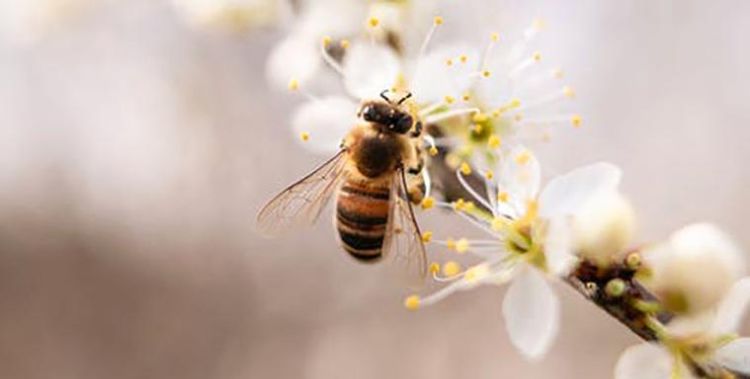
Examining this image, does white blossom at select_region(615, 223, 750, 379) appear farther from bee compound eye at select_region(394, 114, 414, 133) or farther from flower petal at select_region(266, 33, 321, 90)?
flower petal at select_region(266, 33, 321, 90)

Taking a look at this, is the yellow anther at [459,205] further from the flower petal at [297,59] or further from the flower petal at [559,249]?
the flower petal at [297,59]

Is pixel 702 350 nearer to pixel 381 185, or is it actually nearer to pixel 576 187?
pixel 576 187

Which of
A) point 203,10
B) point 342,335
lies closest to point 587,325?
point 342,335

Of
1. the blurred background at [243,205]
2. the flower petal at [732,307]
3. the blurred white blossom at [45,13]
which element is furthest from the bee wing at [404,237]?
the blurred background at [243,205]

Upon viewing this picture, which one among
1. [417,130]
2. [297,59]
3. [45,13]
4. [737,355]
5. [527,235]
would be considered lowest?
[737,355]

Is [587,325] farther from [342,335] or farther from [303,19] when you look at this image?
[303,19]

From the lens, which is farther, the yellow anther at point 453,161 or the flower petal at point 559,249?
the yellow anther at point 453,161

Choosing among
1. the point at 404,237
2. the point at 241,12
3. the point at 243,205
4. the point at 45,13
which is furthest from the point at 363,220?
the point at 243,205

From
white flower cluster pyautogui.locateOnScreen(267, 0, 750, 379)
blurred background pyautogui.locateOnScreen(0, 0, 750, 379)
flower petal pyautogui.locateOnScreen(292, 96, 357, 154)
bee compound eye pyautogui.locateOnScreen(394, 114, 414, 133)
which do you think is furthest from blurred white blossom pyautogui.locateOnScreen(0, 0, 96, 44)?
blurred background pyautogui.locateOnScreen(0, 0, 750, 379)
